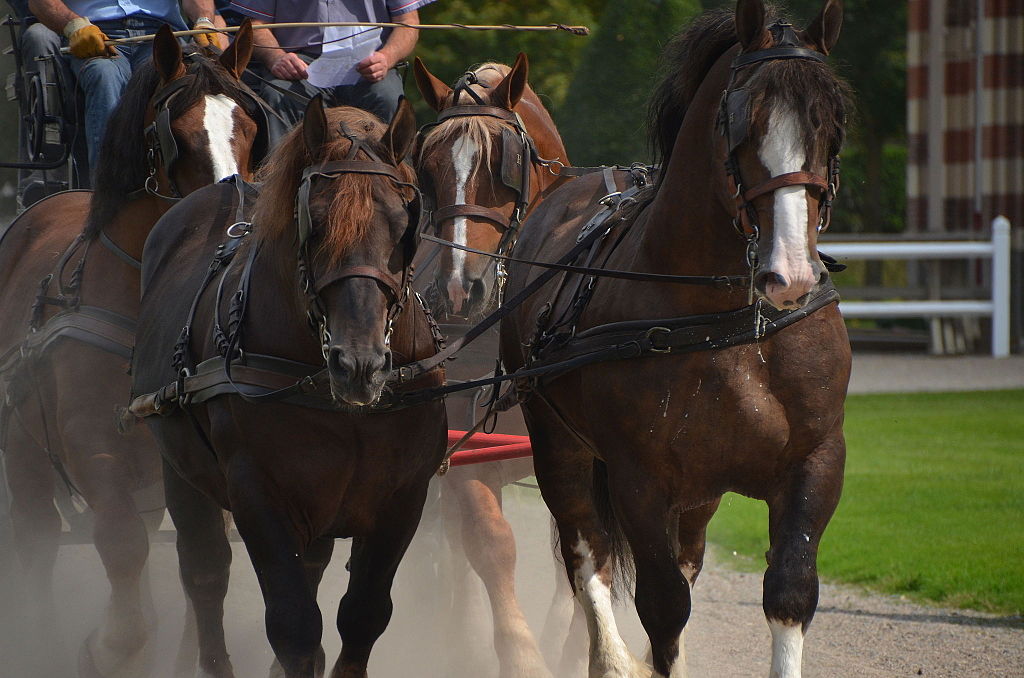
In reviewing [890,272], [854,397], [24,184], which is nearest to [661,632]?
[24,184]

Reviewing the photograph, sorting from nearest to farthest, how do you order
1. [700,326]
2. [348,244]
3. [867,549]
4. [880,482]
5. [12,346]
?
1. [348,244]
2. [700,326]
3. [12,346]
4. [867,549]
5. [880,482]

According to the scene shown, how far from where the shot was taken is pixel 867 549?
24.1 ft

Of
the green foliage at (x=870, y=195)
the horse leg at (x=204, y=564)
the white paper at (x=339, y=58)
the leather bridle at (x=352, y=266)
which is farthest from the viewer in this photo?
the green foliage at (x=870, y=195)

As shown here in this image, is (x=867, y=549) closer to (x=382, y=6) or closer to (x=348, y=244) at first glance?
(x=382, y=6)

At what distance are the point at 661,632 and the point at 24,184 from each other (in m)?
4.32

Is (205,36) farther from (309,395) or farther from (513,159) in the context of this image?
(309,395)

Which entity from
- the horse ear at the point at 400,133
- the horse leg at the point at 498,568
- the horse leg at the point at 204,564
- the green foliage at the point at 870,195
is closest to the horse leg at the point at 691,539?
the horse leg at the point at 498,568

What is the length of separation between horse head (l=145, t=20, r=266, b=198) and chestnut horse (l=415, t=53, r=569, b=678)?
2.45ft

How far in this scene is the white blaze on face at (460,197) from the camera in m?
4.83

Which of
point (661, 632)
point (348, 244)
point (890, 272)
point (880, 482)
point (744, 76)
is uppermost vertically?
point (744, 76)

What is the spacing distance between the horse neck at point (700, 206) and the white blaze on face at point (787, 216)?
0.81 ft

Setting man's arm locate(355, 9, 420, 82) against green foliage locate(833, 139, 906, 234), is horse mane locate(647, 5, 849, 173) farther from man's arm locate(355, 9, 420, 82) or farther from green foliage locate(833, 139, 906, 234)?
green foliage locate(833, 139, 906, 234)

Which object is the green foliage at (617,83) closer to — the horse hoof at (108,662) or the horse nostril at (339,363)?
the horse hoof at (108,662)

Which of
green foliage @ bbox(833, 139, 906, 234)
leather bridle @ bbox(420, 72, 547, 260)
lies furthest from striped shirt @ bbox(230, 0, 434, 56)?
green foliage @ bbox(833, 139, 906, 234)
